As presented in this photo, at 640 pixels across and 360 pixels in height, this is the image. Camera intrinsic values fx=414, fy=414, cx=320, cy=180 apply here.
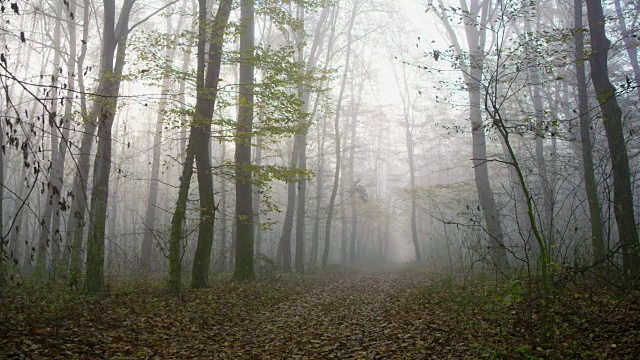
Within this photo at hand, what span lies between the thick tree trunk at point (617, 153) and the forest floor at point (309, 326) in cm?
121

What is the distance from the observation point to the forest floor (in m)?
5.21

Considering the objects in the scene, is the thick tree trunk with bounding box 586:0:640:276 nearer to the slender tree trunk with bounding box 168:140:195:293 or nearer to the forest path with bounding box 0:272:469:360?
the forest path with bounding box 0:272:469:360

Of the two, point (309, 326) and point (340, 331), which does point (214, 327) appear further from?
point (340, 331)

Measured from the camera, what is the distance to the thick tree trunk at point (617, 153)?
290 inches

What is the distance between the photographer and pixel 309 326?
772 centimetres

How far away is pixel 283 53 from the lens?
409 inches

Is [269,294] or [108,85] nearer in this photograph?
[108,85]

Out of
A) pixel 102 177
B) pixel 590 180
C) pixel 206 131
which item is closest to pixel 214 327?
pixel 102 177

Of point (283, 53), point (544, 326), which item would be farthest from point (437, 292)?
point (283, 53)

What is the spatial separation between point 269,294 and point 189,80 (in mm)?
5747

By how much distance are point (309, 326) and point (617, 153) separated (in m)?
6.57

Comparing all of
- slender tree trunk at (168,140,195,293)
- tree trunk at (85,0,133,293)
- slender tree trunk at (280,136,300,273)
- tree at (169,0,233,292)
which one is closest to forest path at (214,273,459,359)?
slender tree trunk at (168,140,195,293)

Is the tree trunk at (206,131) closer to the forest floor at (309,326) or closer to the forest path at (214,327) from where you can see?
the forest path at (214,327)

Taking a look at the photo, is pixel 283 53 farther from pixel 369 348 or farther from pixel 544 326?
pixel 544 326
